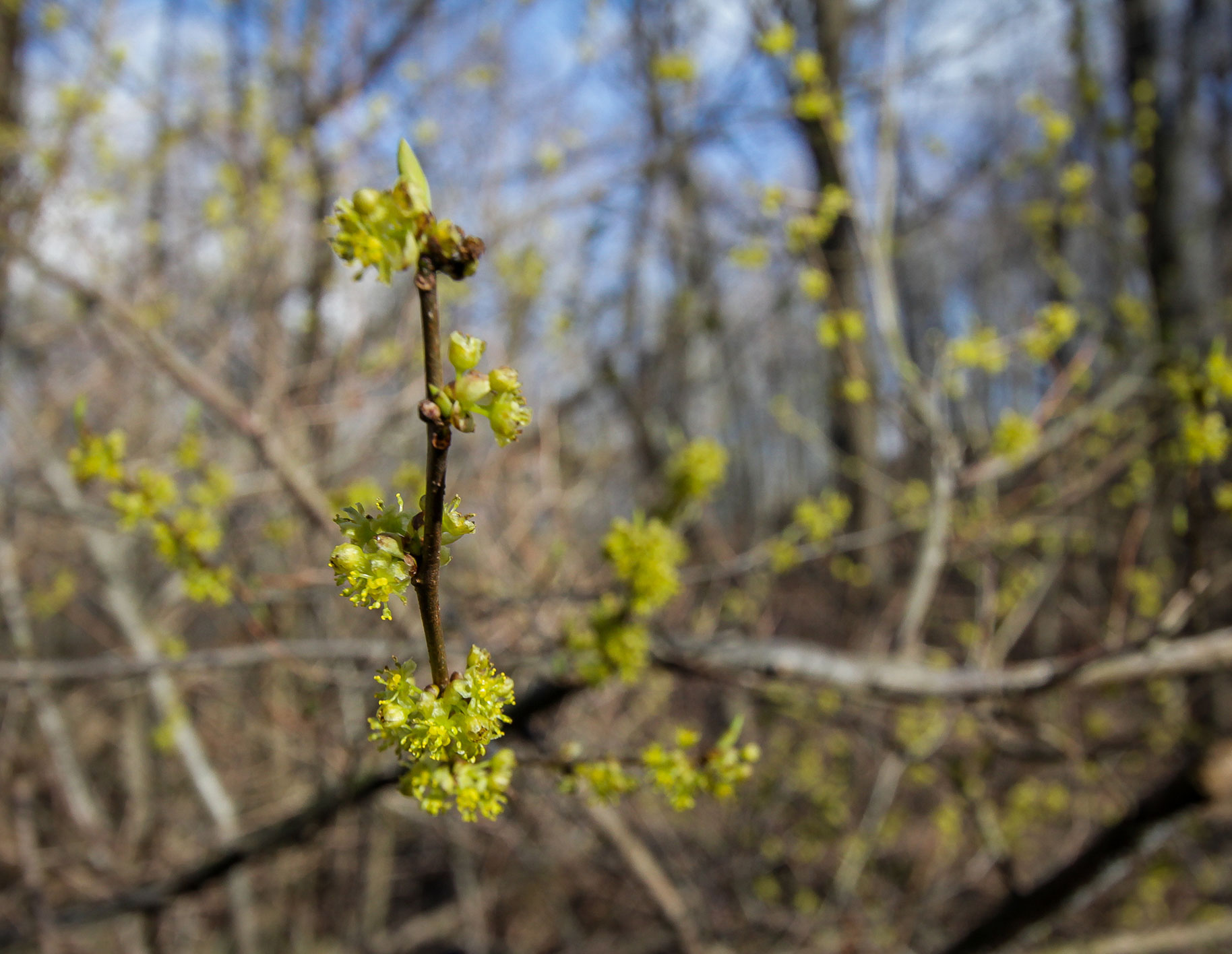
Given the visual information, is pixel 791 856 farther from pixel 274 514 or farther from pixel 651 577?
pixel 651 577

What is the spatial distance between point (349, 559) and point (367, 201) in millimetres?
326

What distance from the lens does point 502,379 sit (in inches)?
27.9

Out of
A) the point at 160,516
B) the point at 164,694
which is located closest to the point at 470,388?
the point at 160,516

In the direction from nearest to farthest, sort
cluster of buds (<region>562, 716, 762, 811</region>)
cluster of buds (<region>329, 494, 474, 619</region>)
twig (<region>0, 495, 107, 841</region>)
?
cluster of buds (<region>329, 494, 474, 619</region>) < cluster of buds (<region>562, 716, 762, 811</region>) < twig (<region>0, 495, 107, 841</region>)

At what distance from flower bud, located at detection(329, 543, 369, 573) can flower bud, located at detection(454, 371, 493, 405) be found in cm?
18

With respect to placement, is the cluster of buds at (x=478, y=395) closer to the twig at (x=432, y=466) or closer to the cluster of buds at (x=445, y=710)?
the twig at (x=432, y=466)

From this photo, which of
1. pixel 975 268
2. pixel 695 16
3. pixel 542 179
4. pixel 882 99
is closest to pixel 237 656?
pixel 882 99

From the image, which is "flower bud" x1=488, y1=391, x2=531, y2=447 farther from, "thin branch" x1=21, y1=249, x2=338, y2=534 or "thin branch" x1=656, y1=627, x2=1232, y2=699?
"thin branch" x1=21, y1=249, x2=338, y2=534

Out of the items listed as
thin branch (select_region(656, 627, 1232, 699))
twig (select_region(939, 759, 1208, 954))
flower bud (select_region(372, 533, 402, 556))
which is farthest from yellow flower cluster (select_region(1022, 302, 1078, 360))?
A: flower bud (select_region(372, 533, 402, 556))

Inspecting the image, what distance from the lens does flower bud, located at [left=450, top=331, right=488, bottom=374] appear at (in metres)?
0.68

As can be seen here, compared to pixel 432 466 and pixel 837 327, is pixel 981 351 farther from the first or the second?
pixel 432 466

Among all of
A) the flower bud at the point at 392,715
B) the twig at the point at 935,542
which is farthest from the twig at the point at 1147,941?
the flower bud at the point at 392,715

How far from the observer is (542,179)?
473 cm

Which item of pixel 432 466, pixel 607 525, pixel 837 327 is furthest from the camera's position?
pixel 607 525
